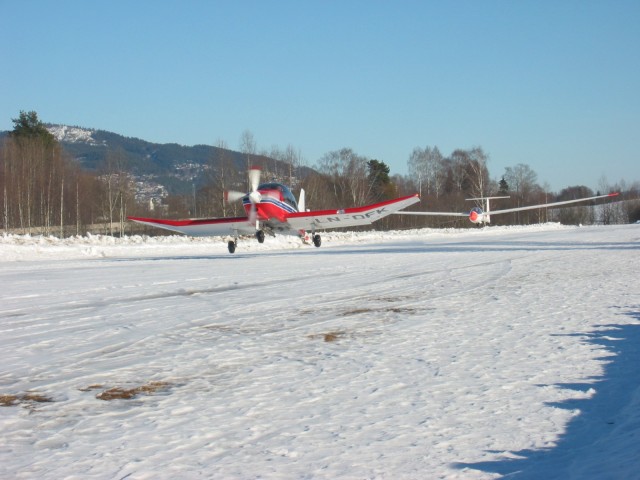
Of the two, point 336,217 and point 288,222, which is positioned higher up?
point 336,217

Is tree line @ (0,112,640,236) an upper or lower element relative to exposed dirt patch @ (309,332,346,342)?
upper

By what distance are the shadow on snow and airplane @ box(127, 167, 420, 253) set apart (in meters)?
18.9

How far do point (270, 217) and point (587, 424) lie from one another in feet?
74.4

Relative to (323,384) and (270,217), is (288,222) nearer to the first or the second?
(270,217)

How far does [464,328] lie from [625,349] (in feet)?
7.31

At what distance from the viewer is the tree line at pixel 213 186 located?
2079 inches

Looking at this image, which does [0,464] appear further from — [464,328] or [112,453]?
[464,328]

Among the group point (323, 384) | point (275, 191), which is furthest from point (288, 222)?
point (323, 384)

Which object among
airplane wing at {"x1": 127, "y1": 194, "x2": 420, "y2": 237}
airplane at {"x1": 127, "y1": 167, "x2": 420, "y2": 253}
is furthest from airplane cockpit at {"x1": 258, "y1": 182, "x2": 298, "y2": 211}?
airplane wing at {"x1": 127, "y1": 194, "x2": 420, "y2": 237}

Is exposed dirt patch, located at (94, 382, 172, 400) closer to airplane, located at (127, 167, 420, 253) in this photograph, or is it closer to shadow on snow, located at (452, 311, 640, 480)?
shadow on snow, located at (452, 311, 640, 480)

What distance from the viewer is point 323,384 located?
5898mm

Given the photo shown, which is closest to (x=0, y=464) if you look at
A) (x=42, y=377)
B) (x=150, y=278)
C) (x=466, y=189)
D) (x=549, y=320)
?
(x=42, y=377)

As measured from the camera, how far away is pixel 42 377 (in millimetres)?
6215

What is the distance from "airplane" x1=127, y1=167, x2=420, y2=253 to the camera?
2630cm
